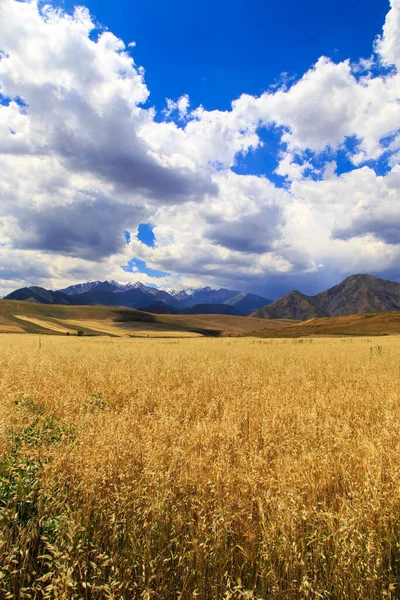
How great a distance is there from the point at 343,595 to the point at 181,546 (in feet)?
4.31

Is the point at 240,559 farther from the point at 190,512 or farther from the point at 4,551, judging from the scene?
the point at 4,551

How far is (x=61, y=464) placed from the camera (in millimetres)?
3725

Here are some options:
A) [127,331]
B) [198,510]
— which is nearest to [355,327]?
[127,331]

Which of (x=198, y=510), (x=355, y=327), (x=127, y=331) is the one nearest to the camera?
(x=198, y=510)

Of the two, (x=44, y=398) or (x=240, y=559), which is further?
(x=44, y=398)

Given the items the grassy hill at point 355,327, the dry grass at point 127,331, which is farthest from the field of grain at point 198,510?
the dry grass at point 127,331

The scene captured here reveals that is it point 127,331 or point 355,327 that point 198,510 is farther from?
point 127,331

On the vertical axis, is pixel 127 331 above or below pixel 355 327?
below

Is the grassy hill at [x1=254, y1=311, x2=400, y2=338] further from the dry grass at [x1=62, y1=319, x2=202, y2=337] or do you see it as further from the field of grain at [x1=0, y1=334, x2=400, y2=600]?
the field of grain at [x1=0, y1=334, x2=400, y2=600]

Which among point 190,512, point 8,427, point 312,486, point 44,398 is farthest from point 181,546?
point 44,398

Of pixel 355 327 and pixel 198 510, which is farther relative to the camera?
pixel 355 327

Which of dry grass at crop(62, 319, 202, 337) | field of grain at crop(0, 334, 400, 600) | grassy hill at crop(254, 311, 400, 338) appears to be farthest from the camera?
dry grass at crop(62, 319, 202, 337)

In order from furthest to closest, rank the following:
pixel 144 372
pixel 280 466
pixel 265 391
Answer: pixel 144 372 < pixel 265 391 < pixel 280 466

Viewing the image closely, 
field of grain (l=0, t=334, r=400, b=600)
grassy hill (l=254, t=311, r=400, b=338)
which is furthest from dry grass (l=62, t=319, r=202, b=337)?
field of grain (l=0, t=334, r=400, b=600)
